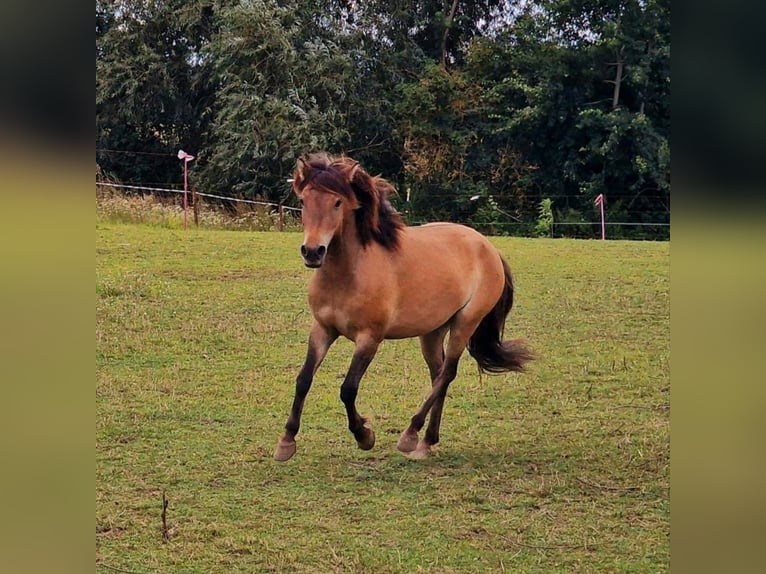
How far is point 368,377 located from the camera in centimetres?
284

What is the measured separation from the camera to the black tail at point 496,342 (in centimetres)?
283

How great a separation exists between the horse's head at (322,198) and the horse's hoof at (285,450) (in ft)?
2.35

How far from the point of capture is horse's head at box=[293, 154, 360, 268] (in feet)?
7.62

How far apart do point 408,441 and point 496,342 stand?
0.46 meters

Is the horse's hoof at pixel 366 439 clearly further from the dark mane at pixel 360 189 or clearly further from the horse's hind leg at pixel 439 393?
the dark mane at pixel 360 189

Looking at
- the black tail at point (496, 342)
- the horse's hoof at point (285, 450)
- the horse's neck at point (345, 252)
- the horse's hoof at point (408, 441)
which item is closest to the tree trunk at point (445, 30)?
the black tail at point (496, 342)

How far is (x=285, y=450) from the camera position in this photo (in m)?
2.70

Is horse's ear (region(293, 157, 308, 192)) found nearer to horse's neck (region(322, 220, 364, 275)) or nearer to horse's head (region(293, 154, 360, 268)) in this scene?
horse's head (region(293, 154, 360, 268))

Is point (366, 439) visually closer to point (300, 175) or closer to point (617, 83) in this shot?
point (300, 175)

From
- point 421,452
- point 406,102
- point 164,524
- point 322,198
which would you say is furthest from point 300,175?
point 164,524
